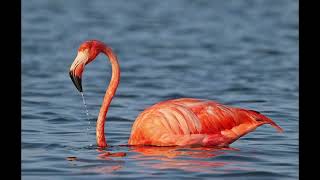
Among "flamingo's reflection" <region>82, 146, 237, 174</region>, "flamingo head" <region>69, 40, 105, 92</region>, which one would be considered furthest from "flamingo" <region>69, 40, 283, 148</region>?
"flamingo's reflection" <region>82, 146, 237, 174</region>

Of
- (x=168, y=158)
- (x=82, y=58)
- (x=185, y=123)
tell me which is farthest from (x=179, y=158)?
(x=82, y=58)

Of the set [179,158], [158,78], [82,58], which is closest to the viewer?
[179,158]

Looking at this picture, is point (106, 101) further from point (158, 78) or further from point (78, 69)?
point (158, 78)

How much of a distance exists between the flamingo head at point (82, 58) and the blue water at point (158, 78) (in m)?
0.83

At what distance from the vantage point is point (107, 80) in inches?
704

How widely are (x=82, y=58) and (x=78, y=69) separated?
0.59 feet

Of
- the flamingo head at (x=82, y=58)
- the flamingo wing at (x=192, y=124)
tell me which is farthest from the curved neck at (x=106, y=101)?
the flamingo wing at (x=192, y=124)

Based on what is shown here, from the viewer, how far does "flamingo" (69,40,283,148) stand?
34.6ft

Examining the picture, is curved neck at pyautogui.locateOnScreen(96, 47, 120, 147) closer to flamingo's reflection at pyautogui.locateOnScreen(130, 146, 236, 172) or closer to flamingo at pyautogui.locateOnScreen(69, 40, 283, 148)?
flamingo at pyautogui.locateOnScreen(69, 40, 283, 148)

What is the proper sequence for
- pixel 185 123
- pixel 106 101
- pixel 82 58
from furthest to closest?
pixel 106 101 → pixel 82 58 → pixel 185 123

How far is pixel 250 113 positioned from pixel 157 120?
107cm

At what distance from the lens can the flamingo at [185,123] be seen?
10.5 m

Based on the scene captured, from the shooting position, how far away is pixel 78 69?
10.6 meters
